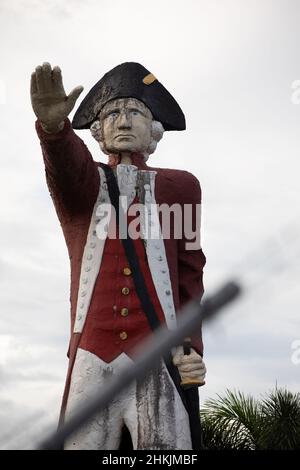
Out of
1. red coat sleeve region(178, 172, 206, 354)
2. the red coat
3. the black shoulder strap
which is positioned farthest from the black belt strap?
red coat sleeve region(178, 172, 206, 354)

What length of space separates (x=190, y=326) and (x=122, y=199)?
327 centimetres

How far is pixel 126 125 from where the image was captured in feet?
17.7

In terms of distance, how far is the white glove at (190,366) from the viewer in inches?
186

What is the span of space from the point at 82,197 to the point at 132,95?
2.99ft

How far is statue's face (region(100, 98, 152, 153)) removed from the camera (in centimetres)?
541

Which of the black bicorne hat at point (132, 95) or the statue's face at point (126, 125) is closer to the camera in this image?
the statue's face at point (126, 125)

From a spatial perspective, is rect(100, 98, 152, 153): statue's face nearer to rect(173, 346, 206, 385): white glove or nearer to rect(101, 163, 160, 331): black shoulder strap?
rect(101, 163, 160, 331): black shoulder strap

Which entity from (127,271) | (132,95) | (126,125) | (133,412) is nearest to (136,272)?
(127,271)

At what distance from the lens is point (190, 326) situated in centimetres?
191

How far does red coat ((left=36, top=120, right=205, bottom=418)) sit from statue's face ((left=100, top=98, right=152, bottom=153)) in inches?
4.8

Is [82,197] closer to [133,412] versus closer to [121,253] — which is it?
[121,253]

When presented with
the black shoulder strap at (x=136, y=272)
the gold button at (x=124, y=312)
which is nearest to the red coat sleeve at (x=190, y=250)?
the black shoulder strap at (x=136, y=272)

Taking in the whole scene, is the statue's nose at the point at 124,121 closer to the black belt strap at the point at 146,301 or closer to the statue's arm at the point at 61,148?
the statue's arm at the point at 61,148
